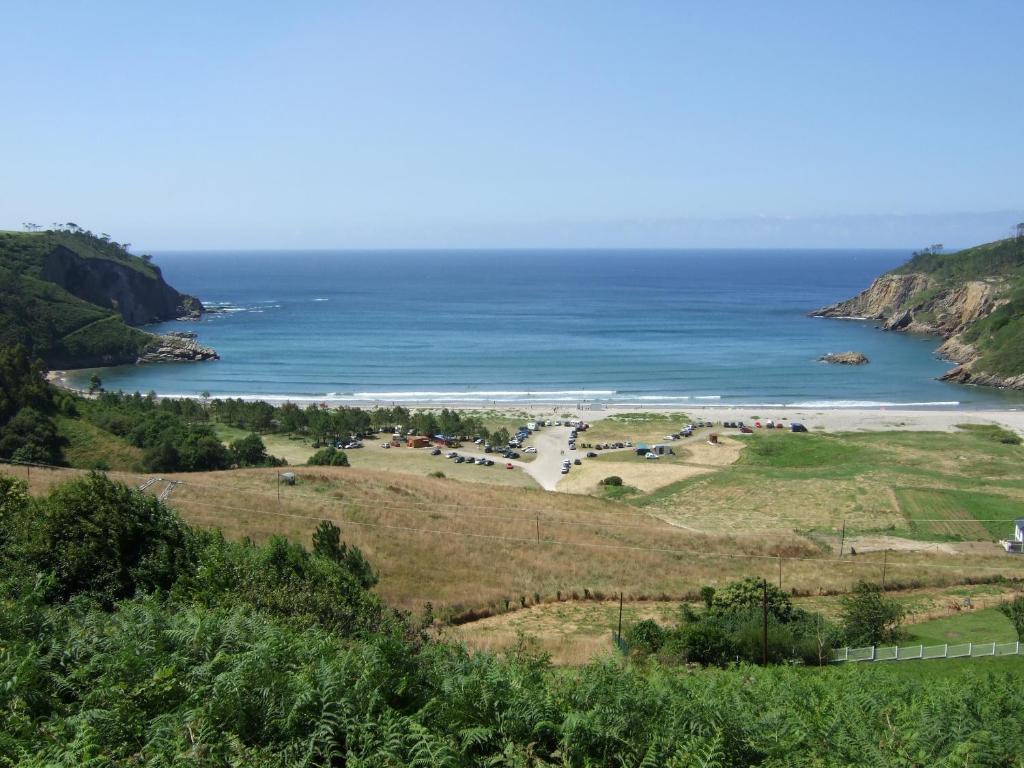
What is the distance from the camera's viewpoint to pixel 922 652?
752 inches

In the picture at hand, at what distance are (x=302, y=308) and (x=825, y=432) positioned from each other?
124348 millimetres

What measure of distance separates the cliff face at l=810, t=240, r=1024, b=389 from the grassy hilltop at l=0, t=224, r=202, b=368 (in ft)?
358

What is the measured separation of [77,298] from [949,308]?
13536 centimetres

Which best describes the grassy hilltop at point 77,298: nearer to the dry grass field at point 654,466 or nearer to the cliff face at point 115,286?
the cliff face at point 115,286

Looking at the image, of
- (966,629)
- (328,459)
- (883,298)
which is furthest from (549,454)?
(883,298)

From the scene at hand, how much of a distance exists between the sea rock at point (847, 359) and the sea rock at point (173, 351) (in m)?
81.9

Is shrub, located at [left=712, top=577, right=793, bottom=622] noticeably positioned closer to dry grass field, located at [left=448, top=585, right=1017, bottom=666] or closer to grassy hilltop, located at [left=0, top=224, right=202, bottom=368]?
dry grass field, located at [left=448, top=585, right=1017, bottom=666]

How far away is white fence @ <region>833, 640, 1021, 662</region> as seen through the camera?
18.8 metres

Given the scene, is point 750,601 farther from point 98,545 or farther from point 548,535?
point 98,545

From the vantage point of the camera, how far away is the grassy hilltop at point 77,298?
104 metres

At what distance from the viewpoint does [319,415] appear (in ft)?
219

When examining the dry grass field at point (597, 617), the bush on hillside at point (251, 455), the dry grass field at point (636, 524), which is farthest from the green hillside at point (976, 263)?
the bush on hillside at point (251, 455)

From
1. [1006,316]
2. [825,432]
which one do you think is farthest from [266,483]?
[1006,316]

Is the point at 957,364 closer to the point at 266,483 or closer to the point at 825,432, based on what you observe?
the point at 825,432
